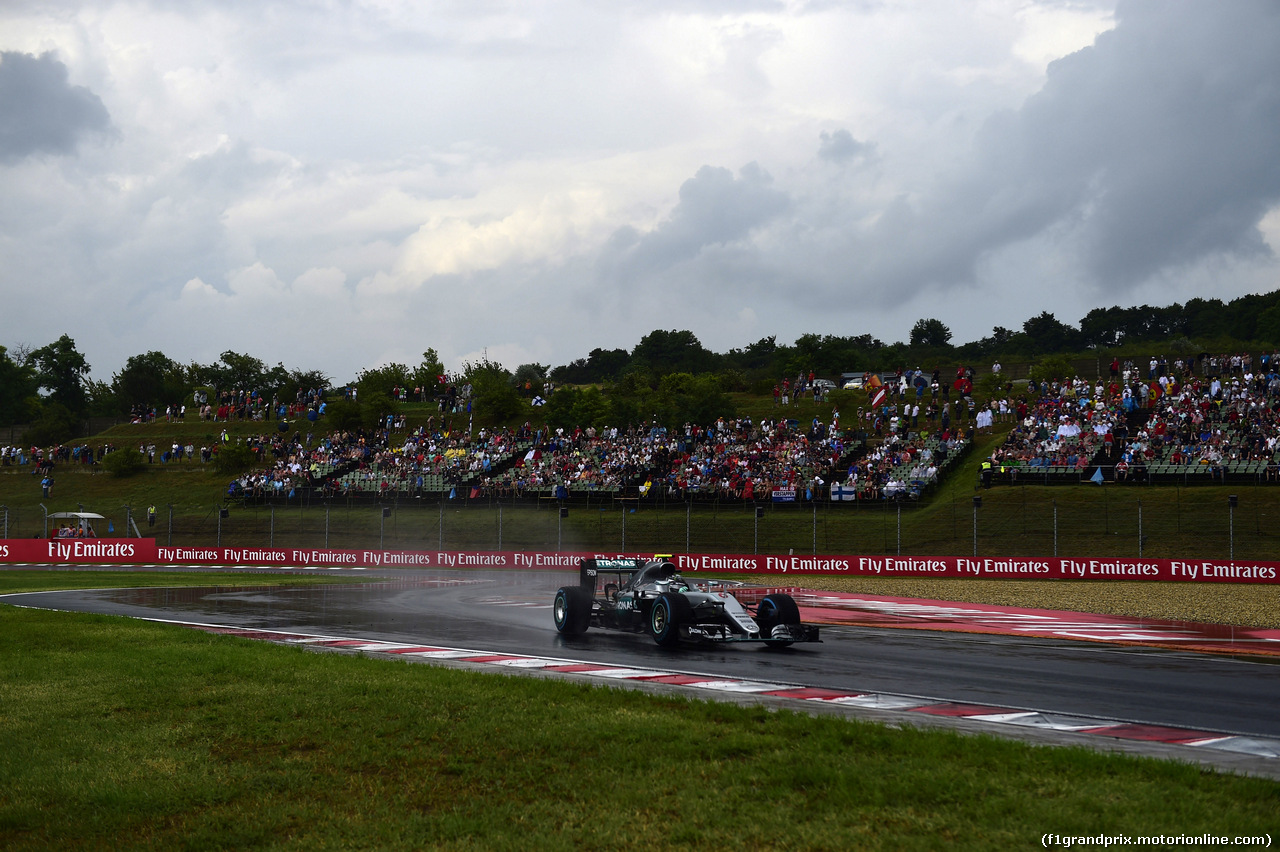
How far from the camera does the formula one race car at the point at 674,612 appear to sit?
1559cm

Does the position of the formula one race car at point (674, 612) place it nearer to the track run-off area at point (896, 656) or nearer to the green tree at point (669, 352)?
the track run-off area at point (896, 656)

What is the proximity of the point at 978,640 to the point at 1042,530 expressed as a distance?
64.5ft

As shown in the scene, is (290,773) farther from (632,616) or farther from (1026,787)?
(632,616)

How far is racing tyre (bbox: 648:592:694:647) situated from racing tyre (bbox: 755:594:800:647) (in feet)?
3.86

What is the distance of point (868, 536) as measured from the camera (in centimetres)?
3778

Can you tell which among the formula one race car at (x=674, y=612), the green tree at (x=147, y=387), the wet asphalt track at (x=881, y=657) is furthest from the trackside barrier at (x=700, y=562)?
the green tree at (x=147, y=387)

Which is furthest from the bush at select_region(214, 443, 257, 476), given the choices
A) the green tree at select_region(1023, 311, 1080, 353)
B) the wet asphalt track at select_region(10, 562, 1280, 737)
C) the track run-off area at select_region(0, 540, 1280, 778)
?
the green tree at select_region(1023, 311, 1080, 353)

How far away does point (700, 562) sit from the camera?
3819cm

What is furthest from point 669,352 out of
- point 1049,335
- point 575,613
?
point 575,613

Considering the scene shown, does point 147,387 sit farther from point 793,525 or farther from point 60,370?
point 793,525

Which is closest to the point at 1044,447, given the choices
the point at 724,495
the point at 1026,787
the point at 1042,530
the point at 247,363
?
the point at 1042,530

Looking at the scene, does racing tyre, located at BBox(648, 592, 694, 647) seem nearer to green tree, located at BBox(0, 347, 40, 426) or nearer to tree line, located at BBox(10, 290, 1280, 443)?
tree line, located at BBox(10, 290, 1280, 443)

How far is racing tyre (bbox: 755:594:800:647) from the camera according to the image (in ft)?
51.7

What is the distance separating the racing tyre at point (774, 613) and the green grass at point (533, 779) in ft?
20.2
